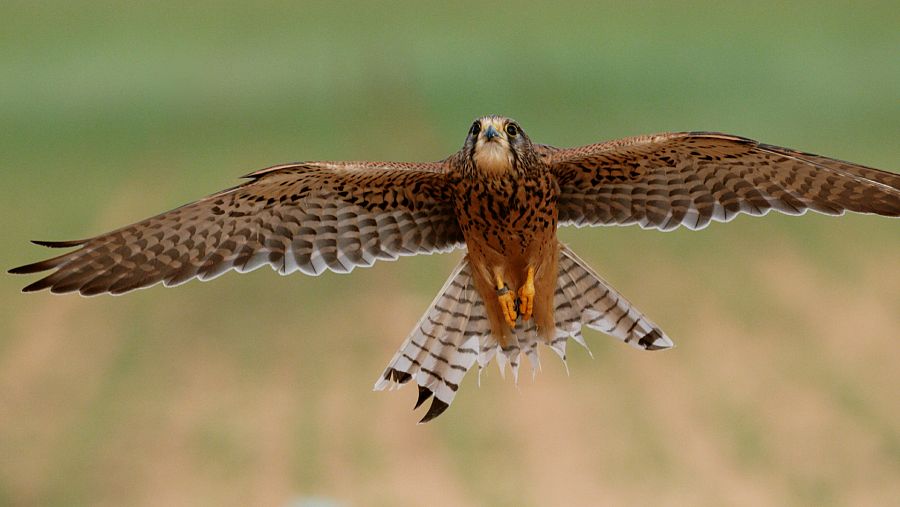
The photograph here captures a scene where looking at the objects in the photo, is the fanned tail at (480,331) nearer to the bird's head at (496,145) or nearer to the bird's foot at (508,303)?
the bird's foot at (508,303)

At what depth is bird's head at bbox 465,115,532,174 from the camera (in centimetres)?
314

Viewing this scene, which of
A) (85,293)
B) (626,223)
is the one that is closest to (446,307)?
(626,223)

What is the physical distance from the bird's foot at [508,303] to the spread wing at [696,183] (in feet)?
1.13

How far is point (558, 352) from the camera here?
3.62 meters

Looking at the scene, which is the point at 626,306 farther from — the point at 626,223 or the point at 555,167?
the point at 555,167

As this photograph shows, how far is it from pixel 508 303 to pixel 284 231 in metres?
0.75

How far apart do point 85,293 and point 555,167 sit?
1473 mm

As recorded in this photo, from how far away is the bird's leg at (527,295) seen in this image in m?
3.46

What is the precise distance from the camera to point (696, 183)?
3533 millimetres

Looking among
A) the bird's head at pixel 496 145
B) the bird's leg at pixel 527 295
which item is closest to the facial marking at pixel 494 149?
the bird's head at pixel 496 145

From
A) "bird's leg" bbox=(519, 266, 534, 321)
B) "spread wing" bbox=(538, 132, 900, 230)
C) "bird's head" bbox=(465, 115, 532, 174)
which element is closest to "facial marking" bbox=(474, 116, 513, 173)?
"bird's head" bbox=(465, 115, 532, 174)

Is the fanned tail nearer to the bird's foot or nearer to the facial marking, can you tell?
the bird's foot

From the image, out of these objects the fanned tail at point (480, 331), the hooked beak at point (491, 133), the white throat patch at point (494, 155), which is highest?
the hooked beak at point (491, 133)

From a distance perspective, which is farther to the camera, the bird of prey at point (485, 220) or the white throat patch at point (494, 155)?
the bird of prey at point (485, 220)
